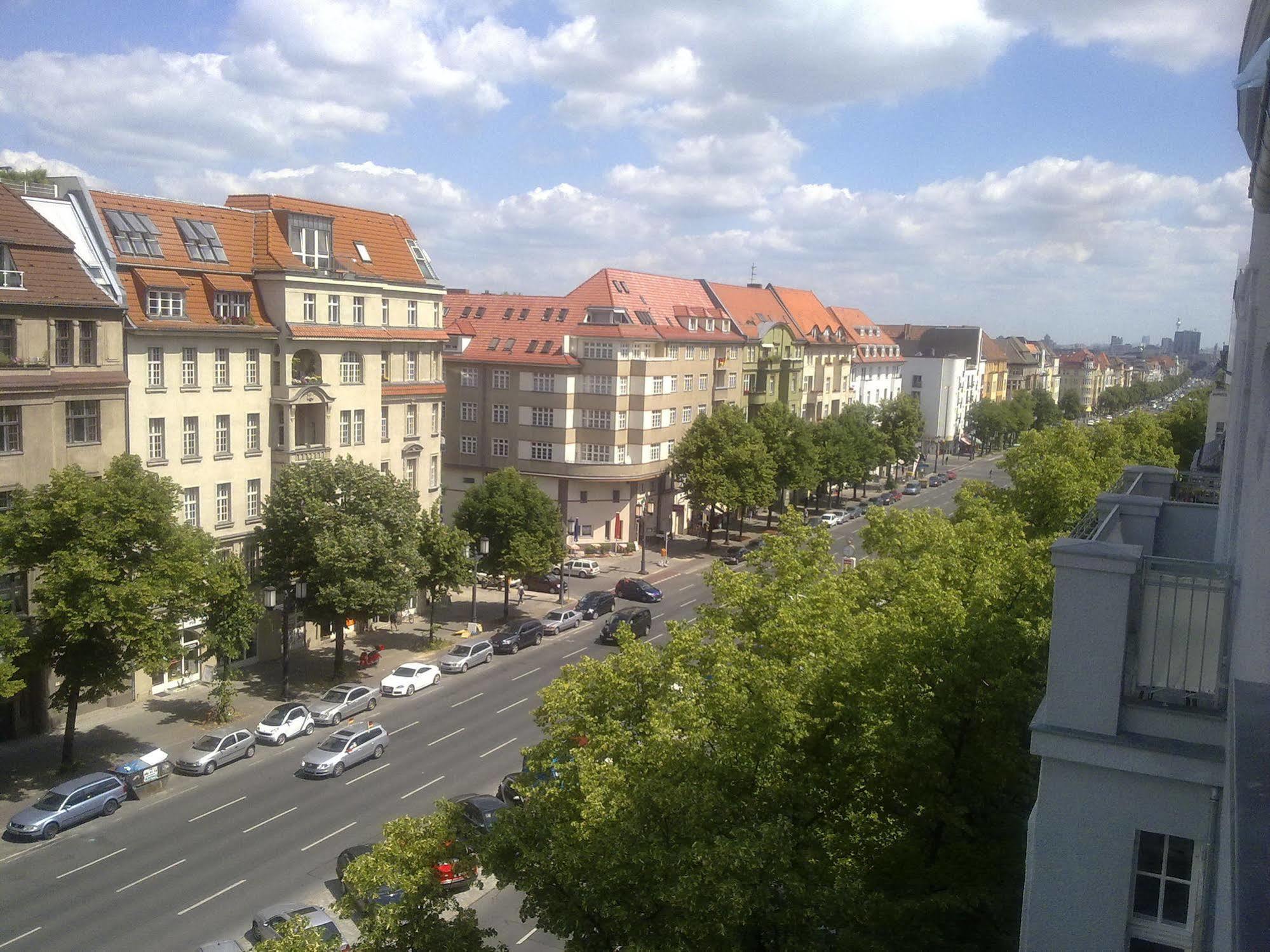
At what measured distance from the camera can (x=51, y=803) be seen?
98.2ft

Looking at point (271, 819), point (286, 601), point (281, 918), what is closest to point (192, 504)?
point (286, 601)

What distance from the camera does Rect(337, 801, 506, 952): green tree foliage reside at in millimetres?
16016

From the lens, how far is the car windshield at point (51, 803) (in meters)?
29.8

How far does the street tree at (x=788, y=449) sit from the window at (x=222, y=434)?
4078 centimetres

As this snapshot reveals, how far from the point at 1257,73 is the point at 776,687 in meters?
11.7

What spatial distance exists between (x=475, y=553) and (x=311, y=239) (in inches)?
673

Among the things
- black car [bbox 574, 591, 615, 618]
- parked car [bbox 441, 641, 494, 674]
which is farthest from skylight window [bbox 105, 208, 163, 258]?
black car [bbox 574, 591, 615, 618]

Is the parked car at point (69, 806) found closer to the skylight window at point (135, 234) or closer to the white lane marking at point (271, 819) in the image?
the white lane marking at point (271, 819)

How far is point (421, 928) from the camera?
634 inches

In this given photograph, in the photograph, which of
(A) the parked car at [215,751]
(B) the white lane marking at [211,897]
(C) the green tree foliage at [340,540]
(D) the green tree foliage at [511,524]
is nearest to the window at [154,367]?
(C) the green tree foliage at [340,540]

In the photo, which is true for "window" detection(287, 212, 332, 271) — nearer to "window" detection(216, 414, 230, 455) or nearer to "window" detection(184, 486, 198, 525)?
"window" detection(216, 414, 230, 455)

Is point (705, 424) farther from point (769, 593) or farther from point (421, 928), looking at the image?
point (421, 928)

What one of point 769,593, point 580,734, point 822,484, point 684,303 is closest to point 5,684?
point 580,734

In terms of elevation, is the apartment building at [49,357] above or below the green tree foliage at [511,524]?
above
